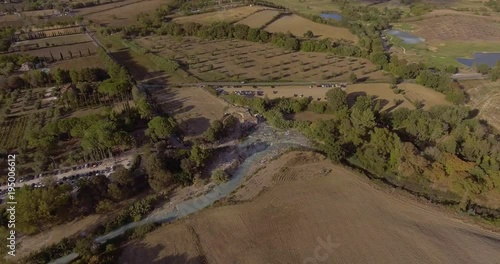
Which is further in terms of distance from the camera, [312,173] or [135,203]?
[312,173]

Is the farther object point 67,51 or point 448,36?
point 448,36

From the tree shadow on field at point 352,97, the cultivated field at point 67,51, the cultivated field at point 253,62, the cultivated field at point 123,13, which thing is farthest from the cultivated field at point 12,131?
the cultivated field at point 123,13

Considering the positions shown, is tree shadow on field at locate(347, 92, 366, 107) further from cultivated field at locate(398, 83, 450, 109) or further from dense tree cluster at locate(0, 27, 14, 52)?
dense tree cluster at locate(0, 27, 14, 52)

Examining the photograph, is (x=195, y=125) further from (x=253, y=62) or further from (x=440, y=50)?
(x=440, y=50)

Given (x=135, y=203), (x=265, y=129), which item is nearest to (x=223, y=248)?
(x=135, y=203)

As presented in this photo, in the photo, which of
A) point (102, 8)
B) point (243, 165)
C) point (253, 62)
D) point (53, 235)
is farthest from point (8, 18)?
point (243, 165)

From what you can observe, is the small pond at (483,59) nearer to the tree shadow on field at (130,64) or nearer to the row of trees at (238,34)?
the row of trees at (238,34)

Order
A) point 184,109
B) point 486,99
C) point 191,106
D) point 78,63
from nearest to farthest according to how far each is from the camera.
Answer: point 184,109 → point 191,106 → point 486,99 → point 78,63

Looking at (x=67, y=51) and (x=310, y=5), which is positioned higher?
(x=310, y=5)

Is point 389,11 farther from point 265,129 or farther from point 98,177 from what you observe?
point 98,177
